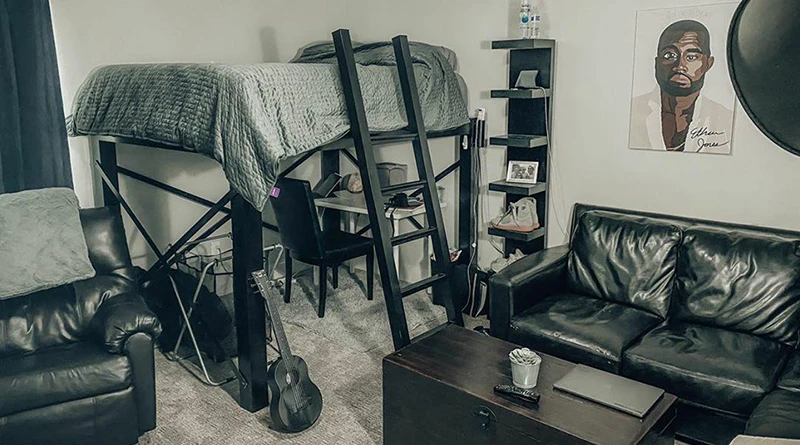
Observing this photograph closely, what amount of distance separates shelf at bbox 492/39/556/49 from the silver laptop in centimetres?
187

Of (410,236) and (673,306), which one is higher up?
(410,236)

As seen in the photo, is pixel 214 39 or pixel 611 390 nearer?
pixel 611 390

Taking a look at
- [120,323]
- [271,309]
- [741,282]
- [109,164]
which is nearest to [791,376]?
[741,282]

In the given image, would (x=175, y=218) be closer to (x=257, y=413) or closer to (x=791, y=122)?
(x=257, y=413)

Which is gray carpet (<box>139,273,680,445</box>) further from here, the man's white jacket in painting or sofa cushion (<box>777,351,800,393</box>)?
sofa cushion (<box>777,351,800,393</box>)

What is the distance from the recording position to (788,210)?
299 cm

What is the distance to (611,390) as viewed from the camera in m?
2.17

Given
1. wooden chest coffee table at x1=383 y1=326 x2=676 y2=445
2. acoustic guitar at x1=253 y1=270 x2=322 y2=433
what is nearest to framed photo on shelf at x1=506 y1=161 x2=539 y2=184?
wooden chest coffee table at x1=383 y1=326 x2=676 y2=445

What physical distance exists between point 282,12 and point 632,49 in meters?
2.32

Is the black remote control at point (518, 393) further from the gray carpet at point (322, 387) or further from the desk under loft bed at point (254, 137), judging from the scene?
the desk under loft bed at point (254, 137)

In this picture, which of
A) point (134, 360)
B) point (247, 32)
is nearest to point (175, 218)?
point (247, 32)

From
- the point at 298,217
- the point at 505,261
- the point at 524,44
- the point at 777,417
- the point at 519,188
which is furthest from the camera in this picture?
the point at 505,261

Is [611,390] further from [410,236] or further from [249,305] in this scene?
[249,305]

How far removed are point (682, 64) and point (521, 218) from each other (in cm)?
117
